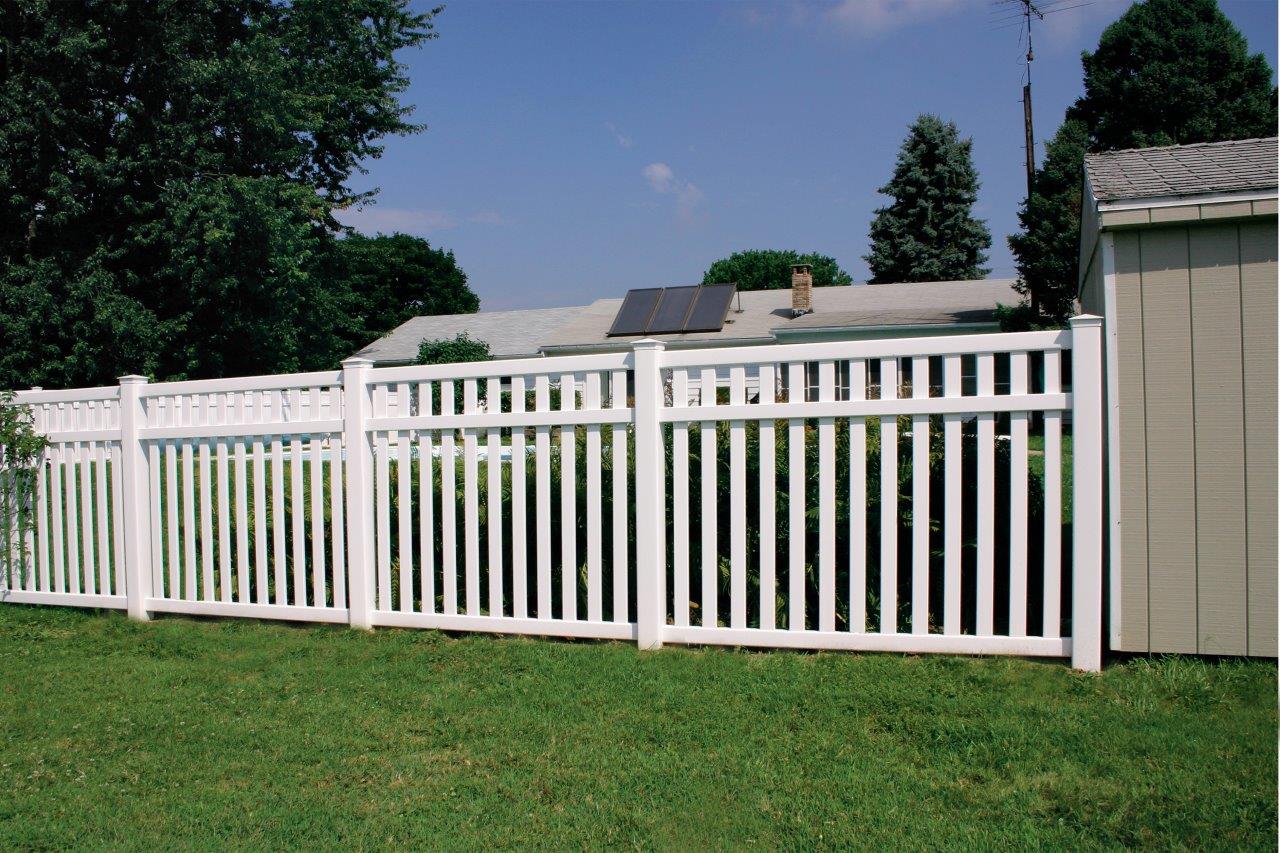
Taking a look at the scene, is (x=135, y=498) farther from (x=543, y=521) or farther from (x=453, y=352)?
(x=453, y=352)

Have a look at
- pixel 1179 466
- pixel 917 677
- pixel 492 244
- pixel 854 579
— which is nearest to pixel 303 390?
pixel 854 579

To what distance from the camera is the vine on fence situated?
6.05 metres

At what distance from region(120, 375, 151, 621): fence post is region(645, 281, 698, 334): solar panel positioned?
1895cm

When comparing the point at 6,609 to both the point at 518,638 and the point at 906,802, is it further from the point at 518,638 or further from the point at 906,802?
the point at 906,802

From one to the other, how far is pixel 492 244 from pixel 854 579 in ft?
78.6

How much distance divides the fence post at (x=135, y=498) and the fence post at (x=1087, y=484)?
5401 millimetres

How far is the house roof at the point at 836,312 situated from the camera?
21625mm

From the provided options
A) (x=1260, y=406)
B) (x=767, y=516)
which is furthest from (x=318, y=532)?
(x=1260, y=406)

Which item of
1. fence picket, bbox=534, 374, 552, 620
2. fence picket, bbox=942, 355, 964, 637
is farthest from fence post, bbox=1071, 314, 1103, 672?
fence picket, bbox=534, 374, 552, 620

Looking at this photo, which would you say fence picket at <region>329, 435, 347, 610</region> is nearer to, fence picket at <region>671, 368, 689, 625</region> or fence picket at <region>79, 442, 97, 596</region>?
fence picket at <region>79, 442, 97, 596</region>

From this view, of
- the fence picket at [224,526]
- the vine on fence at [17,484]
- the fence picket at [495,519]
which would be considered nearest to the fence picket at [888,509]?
the fence picket at [495,519]

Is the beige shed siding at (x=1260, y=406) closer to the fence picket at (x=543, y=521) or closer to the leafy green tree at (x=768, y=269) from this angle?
the fence picket at (x=543, y=521)

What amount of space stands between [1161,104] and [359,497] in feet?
66.0

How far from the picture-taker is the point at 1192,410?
3.79 meters
